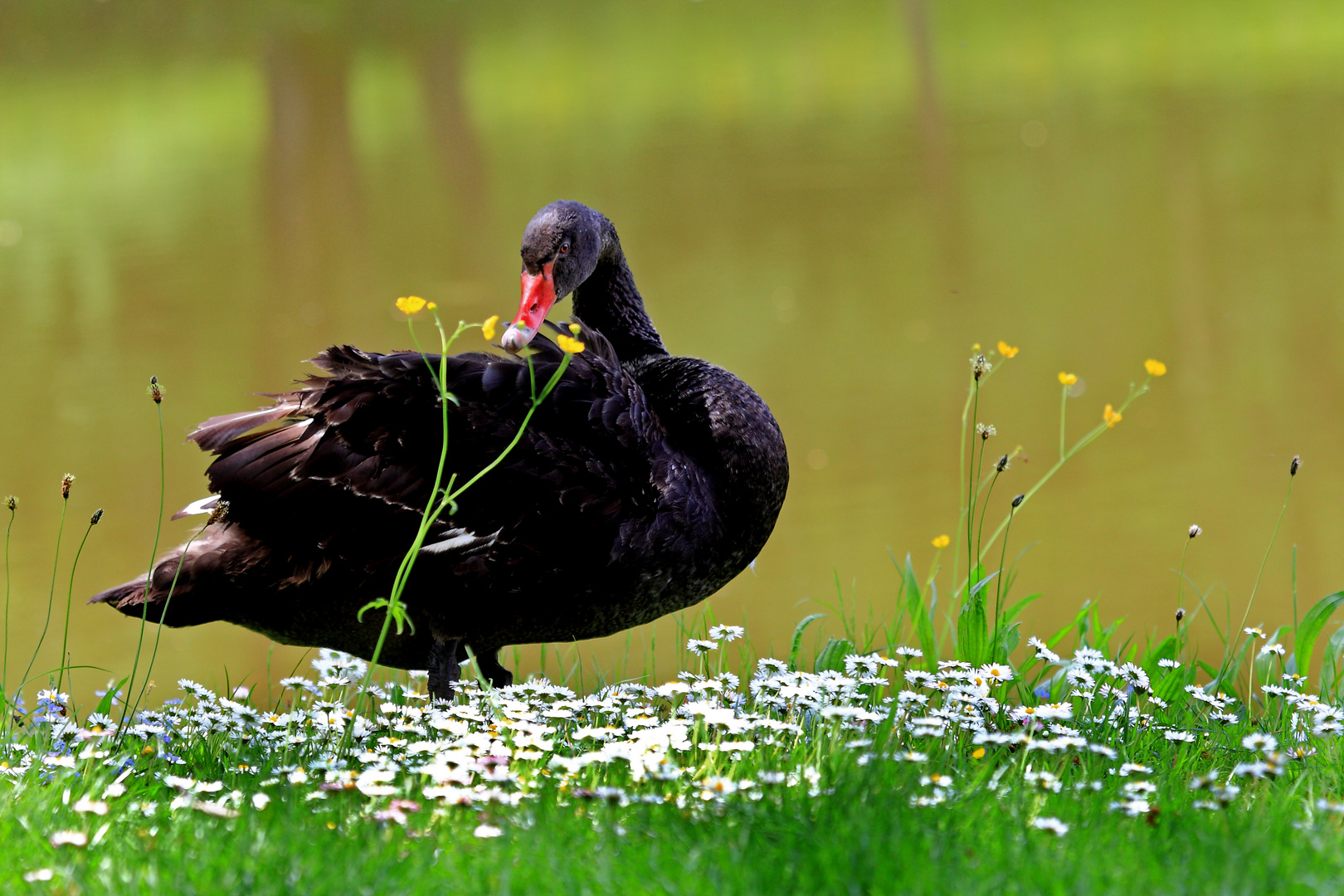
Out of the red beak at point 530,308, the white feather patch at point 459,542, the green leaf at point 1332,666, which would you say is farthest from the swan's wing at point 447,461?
the green leaf at point 1332,666

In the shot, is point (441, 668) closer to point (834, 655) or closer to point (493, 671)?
point (493, 671)

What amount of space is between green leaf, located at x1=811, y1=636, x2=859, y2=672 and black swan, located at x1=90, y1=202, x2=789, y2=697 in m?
0.46

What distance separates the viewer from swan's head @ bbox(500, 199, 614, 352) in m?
3.72

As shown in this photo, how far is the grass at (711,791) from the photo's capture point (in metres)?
2.12

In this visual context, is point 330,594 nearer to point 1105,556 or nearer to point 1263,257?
point 1105,556

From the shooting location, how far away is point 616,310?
4.36 meters

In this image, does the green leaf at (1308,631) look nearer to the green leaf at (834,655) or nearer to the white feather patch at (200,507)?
the green leaf at (834,655)

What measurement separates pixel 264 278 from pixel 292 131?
7.44 m

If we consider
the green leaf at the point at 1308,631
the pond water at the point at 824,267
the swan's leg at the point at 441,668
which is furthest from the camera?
the pond water at the point at 824,267

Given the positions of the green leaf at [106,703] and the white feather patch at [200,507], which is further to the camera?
the white feather patch at [200,507]

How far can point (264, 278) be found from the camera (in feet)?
37.4

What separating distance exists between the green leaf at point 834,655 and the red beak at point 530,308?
138 cm

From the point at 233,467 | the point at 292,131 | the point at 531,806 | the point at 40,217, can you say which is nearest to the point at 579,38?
the point at 292,131

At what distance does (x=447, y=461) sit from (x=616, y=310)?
1154mm
